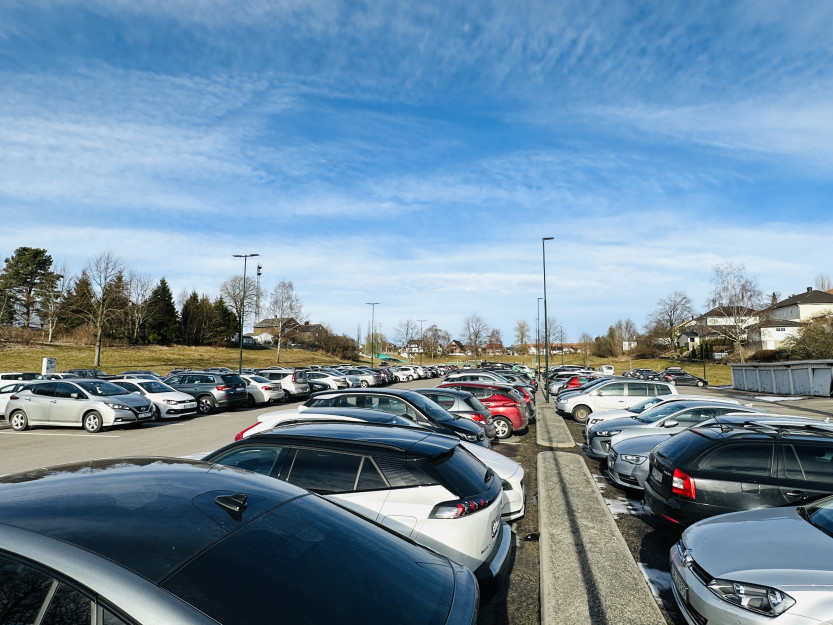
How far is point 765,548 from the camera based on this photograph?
3.87 metres

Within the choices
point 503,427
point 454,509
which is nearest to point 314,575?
point 454,509

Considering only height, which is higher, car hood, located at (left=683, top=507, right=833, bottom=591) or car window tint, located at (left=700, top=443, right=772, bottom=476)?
car window tint, located at (left=700, top=443, right=772, bottom=476)

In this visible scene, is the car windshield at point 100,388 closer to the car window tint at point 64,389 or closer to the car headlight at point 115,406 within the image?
the car window tint at point 64,389

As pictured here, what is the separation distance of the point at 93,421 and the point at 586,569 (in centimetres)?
1558

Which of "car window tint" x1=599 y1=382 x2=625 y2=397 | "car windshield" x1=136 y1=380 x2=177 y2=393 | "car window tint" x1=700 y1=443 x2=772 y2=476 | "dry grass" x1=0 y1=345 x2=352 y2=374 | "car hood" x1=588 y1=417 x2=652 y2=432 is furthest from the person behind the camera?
"dry grass" x1=0 y1=345 x2=352 y2=374

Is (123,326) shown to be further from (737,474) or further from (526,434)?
(737,474)

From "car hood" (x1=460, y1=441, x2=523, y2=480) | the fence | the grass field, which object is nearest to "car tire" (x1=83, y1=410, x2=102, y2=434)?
"car hood" (x1=460, y1=441, x2=523, y2=480)

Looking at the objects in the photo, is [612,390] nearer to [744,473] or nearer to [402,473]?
[744,473]

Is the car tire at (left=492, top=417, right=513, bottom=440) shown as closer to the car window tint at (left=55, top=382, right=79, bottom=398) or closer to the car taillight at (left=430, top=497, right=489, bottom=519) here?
the car taillight at (left=430, top=497, right=489, bottom=519)

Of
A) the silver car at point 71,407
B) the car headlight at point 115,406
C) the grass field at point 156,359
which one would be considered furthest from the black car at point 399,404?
the grass field at point 156,359

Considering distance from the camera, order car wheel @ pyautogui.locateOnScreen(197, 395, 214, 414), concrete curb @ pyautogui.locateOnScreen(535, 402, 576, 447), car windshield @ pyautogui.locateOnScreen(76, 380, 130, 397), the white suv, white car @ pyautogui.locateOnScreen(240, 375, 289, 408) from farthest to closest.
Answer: white car @ pyautogui.locateOnScreen(240, 375, 289, 408), car wheel @ pyautogui.locateOnScreen(197, 395, 214, 414), the white suv, car windshield @ pyautogui.locateOnScreen(76, 380, 130, 397), concrete curb @ pyautogui.locateOnScreen(535, 402, 576, 447)

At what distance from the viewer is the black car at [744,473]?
5.62 metres

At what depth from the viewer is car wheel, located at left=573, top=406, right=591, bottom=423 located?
1958cm

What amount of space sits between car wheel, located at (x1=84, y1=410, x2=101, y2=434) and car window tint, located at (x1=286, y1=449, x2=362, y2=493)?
14356mm
